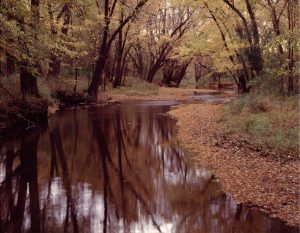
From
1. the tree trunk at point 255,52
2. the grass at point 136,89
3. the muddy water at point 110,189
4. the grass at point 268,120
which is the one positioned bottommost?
the muddy water at point 110,189

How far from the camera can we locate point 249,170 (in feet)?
34.8

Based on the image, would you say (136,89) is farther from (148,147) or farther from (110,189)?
(110,189)

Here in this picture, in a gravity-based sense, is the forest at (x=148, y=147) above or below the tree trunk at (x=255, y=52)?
below

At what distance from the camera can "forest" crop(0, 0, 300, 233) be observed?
7.99 meters

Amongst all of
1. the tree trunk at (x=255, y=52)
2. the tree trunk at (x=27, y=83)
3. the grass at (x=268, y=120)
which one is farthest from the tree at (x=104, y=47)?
the grass at (x=268, y=120)

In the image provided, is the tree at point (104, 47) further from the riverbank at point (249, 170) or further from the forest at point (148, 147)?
the riverbank at point (249, 170)

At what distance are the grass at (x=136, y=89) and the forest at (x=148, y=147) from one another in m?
8.36

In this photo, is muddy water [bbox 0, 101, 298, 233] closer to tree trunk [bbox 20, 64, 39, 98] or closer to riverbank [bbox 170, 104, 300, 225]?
riverbank [bbox 170, 104, 300, 225]

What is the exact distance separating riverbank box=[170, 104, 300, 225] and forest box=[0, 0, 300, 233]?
3 cm

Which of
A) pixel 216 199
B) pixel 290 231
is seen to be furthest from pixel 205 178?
pixel 290 231

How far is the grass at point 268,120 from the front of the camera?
476 inches

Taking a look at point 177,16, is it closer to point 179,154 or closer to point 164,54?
point 164,54

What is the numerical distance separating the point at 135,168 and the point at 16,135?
21.4ft

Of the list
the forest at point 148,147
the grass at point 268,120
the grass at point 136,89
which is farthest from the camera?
the grass at point 136,89
